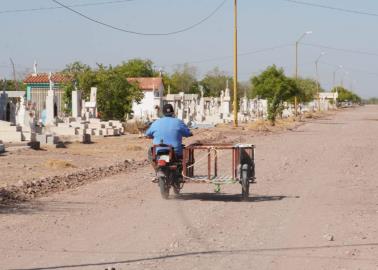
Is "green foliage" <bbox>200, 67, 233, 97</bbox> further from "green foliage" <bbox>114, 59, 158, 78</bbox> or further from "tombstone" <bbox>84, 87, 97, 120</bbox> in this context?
"tombstone" <bbox>84, 87, 97, 120</bbox>

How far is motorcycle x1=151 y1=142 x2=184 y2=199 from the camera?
45.3ft

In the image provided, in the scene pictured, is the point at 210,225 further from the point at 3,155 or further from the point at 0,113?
the point at 0,113

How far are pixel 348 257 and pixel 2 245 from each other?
12.9 feet

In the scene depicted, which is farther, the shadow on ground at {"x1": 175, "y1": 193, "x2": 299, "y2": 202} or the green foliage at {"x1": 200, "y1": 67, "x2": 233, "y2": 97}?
the green foliage at {"x1": 200, "y1": 67, "x2": 233, "y2": 97}

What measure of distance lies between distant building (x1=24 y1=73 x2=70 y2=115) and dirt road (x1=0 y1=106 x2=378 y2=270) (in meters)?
33.6

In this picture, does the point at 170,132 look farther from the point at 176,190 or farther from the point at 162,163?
the point at 176,190

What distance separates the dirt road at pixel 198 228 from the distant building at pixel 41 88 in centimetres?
3363

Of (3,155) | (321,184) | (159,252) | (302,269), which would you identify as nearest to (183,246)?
(159,252)

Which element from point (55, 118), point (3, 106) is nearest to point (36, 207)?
point (3, 106)

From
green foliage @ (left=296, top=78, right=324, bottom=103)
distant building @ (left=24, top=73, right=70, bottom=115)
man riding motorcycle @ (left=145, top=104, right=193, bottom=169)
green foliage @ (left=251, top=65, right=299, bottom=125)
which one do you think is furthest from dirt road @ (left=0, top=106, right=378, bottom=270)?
green foliage @ (left=296, top=78, right=324, bottom=103)

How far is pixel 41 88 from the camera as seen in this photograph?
6241 cm

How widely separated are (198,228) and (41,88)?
5350cm

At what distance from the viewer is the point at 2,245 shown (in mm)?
9195

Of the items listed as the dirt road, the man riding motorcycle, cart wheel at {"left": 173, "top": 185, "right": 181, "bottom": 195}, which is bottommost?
the dirt road
